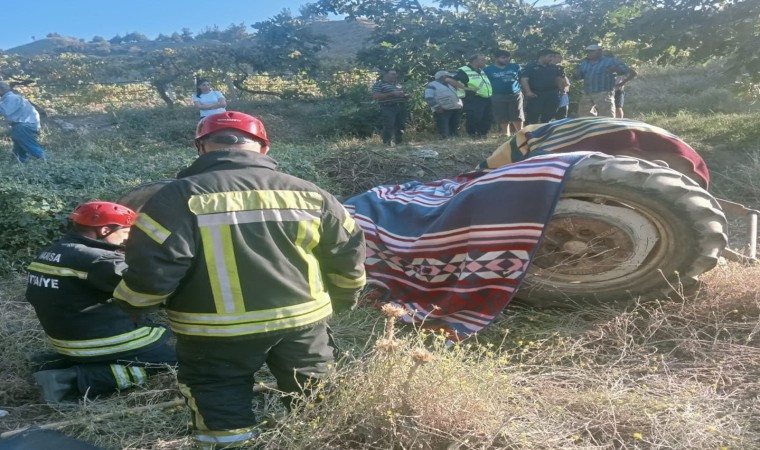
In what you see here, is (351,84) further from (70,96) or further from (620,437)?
(620,437)

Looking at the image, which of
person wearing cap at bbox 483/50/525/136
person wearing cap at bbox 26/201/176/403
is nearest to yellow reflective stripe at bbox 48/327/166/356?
person wearing cap at bbox 26/201/176/403

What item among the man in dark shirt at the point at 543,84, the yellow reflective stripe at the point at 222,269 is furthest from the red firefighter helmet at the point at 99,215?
the man in dark shirt at the point at 543,84

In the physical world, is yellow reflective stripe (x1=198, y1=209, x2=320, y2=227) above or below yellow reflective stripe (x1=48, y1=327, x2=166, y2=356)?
above

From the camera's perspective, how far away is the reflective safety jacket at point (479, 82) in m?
9.78

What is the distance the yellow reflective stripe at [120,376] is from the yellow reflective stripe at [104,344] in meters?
0.08

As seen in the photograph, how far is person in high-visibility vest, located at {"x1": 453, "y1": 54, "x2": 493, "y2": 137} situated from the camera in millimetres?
9789

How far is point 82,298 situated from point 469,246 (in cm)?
210

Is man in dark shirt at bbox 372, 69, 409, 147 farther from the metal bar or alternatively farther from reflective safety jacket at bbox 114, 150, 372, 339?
reflective safety jacket at bbox 114, 150, 372, 339

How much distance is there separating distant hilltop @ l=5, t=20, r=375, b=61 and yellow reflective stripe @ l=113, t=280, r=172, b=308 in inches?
1584

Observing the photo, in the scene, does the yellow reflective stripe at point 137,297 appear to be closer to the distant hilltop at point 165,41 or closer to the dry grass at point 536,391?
the dry grass at point 536,391

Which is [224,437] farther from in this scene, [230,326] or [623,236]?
[623,236]

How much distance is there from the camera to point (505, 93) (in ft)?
32.2

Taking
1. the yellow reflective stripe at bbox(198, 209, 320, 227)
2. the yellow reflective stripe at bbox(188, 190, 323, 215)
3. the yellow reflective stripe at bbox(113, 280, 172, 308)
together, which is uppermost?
the yellow reflective stripe at bbox(188, 190, 323, 215)

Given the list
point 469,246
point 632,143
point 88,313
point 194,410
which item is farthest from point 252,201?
point 632,143
